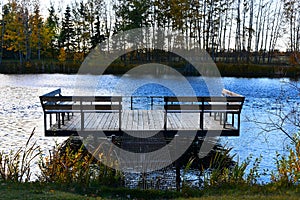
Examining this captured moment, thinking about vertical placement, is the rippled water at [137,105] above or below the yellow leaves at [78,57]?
below

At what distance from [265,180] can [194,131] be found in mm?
2399

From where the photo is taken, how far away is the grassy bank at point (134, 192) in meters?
5.87

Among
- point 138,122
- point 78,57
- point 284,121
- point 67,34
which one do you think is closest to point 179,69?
point 78,57

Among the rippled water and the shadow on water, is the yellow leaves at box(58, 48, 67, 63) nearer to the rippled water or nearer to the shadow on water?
the rippled water

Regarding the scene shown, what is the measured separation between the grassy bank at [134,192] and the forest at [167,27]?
129ft

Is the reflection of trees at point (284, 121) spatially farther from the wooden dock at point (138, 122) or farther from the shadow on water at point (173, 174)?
the shadow on water at point (173, 174)

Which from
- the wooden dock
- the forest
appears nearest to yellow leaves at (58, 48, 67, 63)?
the forest

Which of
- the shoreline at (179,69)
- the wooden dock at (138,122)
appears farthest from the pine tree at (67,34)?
the wooden dock at (138,122)

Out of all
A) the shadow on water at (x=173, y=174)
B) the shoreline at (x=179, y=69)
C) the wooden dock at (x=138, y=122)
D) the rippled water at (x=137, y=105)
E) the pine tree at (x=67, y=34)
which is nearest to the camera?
the shadow on water at (x=173, y=174)

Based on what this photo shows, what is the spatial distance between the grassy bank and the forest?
39380 millimetres

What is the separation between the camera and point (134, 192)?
6.73 meters

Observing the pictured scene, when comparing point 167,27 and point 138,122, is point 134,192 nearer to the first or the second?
point 138,122

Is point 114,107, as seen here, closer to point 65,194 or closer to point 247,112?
point 65,194

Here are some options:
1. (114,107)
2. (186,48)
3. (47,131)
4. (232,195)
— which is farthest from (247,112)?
(186,48)
